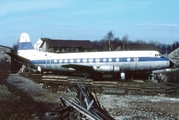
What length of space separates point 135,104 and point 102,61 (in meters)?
11.7

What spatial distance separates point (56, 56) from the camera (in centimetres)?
2994

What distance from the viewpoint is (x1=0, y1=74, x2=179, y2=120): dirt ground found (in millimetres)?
14133

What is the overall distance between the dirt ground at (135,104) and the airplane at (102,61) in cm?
717

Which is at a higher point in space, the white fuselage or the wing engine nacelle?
the white fuselage

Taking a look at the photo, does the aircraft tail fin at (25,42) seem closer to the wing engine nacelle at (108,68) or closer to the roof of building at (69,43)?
the wing engine nacelle at (108,68)

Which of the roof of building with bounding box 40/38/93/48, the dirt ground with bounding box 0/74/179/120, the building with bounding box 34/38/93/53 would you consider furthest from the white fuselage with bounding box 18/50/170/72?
the roof of building with bounding box 40/38/93/48

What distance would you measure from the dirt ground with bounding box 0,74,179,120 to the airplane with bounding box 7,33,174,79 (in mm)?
7170

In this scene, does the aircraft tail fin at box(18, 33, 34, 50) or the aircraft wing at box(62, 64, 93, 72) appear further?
the aircraft tail fin at box(18, 33, 34, 50)

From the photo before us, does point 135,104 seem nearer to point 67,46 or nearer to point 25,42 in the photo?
point 25,42

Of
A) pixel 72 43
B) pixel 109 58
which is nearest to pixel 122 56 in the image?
pixel 109 58

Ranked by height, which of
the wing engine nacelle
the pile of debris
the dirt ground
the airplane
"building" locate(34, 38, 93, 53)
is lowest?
the dirt ground


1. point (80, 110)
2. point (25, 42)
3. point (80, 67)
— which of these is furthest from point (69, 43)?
point (80, 110)

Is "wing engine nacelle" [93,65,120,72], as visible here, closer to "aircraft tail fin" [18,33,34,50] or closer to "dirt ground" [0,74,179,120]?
"dirt ground" [0,74,179,120]

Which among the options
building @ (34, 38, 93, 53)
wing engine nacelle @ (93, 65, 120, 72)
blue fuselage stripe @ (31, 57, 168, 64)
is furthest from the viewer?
building @ (34, 38, 93, 53)
